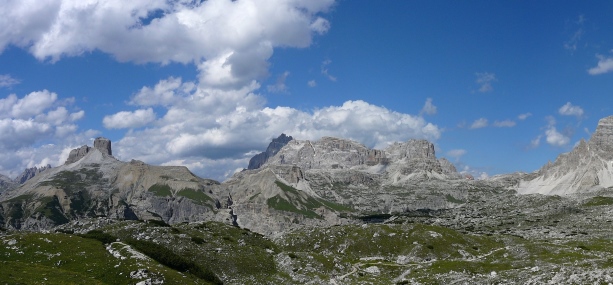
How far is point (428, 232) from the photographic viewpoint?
117 m

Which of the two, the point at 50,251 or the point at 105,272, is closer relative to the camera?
the point at 105,272

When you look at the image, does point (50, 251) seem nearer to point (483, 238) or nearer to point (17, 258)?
point (17, 258)

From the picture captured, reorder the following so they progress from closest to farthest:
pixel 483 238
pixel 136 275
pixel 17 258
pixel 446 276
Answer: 1. pixel 136 275
2. pixel 17 258
3. pixel 446 276
4. pixel 483 238

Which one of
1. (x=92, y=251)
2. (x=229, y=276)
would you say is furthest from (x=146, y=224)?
(x=92, y=251)

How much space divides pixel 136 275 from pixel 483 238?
94.1 meters

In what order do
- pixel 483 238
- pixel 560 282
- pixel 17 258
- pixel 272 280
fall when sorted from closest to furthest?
pixel 560 282
pixel 17 258
pixel 272 280
pixel 483 238

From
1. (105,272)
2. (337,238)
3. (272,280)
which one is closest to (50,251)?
(105,272)

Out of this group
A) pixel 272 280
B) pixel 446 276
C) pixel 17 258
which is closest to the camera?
pixel 17 258

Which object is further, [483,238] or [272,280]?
[483,238]

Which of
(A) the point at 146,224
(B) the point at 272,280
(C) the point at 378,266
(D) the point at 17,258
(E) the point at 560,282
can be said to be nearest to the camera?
(E) the point at 560,282

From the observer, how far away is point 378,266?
84.6m

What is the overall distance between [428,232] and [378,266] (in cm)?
3711

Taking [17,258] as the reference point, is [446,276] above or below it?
below

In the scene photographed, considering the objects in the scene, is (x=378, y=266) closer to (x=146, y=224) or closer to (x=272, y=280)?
(x=272, y=280)
